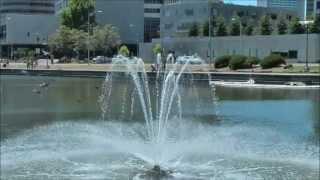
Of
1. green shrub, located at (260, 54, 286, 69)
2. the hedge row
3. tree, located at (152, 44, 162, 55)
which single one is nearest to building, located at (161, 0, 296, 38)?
tree, located at (152, 44, 162, 55)

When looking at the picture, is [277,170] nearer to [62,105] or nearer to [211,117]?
[211,117]

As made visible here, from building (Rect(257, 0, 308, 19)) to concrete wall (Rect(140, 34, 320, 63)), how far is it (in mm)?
56893

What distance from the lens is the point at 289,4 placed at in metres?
188

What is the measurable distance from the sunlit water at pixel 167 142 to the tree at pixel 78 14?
96309 millimetres

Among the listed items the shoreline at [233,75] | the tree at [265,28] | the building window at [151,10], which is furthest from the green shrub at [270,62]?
the building window at [151,10]

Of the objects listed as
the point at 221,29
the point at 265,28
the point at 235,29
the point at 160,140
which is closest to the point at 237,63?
the point at 265,28

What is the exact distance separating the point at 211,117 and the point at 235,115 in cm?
163

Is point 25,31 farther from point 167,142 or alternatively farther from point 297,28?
point 167,142

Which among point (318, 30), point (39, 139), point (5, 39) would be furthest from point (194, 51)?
point (39, 139)

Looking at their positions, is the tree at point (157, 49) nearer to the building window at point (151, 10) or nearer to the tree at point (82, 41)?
the tree at point (82, 41)

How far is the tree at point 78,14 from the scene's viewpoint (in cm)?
13200

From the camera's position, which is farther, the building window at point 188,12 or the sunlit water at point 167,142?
the building window at point 188,12

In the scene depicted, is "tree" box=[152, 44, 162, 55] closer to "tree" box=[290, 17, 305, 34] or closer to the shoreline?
"tree" box=[290, 17, 305, 34]

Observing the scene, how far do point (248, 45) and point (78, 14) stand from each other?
151 feet
